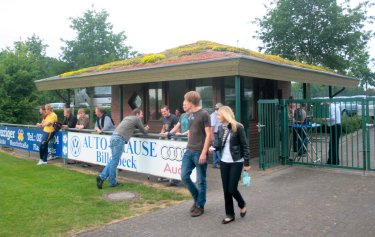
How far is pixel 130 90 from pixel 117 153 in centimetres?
694

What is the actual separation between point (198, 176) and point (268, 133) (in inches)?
168

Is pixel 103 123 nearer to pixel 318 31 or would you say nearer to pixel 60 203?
pixel 60 203

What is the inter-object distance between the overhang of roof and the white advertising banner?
2159 millimetres

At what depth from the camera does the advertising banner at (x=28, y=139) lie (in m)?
11.1

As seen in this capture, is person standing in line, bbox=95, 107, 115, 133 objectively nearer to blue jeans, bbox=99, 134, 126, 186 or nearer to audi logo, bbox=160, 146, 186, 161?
blue jeans, bbox=99, 134, 126, 186

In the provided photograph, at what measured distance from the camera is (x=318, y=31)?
22.3 m

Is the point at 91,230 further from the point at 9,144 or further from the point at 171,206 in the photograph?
the point at 9,144

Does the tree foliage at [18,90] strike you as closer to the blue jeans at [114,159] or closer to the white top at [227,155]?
the blue jeans at [114,159]

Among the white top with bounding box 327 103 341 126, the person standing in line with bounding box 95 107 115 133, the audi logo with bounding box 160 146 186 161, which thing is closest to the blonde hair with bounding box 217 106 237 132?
the audi logo with bounding box 160 146 186 161

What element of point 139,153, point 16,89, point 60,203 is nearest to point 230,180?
point 60,203

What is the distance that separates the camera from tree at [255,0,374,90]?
21.9 m

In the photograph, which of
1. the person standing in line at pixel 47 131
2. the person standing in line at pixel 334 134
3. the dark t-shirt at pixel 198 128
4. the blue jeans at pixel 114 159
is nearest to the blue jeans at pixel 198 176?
the dark t-shirt at pixel 198 128

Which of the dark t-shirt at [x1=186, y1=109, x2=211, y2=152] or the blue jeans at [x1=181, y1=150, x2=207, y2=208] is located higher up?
the dark t-shirt at [x1=186, y1=109, x2=211, y2=152]

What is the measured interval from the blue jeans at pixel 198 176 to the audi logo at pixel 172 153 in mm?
1456
